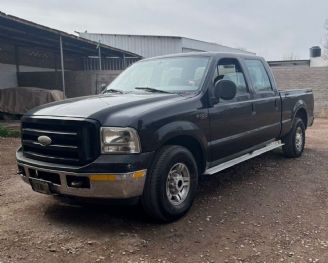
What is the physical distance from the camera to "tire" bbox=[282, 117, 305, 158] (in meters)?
7.52

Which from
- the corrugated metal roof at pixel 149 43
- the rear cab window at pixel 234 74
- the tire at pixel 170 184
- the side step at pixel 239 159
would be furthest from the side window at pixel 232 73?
the corrugated metal roof at pixel 149 43

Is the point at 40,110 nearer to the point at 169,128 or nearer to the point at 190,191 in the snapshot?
the point at 169,128

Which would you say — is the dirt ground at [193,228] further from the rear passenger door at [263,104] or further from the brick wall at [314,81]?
the brick wall at [314,81]

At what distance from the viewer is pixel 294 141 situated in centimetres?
755

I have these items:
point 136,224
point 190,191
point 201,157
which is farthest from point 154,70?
point 136,224

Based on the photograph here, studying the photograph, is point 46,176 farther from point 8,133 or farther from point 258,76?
point 8,133

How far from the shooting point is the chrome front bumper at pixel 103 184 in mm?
3791

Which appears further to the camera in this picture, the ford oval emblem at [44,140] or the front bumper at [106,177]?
the ford oval emblem at [44,140]

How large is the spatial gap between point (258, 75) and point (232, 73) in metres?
0.90

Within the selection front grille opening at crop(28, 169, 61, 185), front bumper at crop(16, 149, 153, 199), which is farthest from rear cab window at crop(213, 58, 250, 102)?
front grille opening at crop(28, 169, 61, 185)

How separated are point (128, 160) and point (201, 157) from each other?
135 centimetres

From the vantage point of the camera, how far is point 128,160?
12.5 ft

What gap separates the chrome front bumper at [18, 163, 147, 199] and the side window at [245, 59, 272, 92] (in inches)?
118

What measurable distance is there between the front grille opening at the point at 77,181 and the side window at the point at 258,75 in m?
3.30
